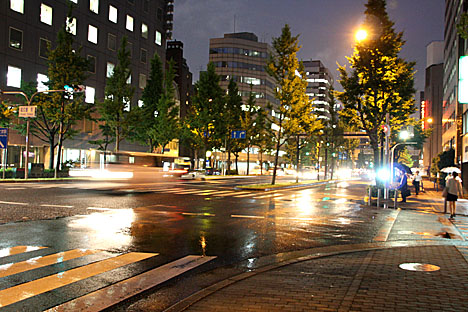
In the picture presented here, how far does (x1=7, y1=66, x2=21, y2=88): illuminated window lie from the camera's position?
39.2 meters

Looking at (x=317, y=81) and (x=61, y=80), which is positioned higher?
(x=317, y=81)

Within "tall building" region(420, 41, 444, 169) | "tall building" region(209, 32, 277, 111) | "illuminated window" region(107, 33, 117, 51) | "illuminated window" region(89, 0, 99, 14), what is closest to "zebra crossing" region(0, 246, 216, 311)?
"illuminated window" region(89, 0, 99, 14)

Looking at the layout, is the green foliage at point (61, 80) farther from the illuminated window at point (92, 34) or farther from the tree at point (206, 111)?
the tree at point (206, 111)

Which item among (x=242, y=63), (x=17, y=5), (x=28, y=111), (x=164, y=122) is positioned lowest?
(x=28, y=111)

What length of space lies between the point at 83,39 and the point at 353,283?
1939 inches

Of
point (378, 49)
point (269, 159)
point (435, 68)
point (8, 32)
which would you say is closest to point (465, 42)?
point (378, 49)

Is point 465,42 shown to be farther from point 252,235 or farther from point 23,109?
point 23,109

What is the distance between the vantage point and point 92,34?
161 feet

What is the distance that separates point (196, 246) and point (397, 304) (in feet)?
16.0

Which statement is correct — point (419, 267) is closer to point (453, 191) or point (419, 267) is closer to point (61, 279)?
point (61, 279)

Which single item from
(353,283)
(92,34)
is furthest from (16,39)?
(353,283)

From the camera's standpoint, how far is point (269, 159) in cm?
10725

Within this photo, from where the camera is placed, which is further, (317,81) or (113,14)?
(317,81)

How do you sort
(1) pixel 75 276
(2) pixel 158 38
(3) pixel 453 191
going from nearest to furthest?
1. (1) pixel 75 276
2. (3) pixel 453 191
3. (2) pixel 158 38
